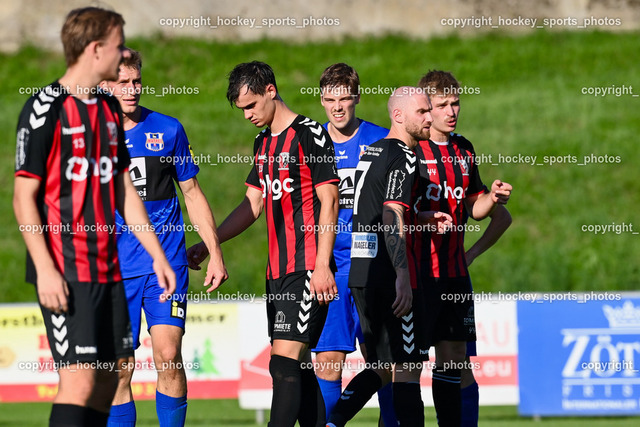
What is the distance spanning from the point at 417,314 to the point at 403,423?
2.16 ft

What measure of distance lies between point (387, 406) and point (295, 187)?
1.88 meters

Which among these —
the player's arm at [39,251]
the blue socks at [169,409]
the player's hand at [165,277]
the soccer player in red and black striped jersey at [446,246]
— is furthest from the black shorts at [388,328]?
the player's arm at [39,251]

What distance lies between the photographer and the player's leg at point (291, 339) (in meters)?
5.27

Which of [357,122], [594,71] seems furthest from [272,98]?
[594,71]

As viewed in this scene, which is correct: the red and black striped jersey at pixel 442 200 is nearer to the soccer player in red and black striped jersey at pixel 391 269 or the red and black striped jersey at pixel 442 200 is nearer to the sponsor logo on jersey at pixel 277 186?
the soccer player in red and black striped jersey at pixel 391 269

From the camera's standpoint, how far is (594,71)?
23125 millimetres

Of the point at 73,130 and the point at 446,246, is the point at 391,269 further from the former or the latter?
the point at 73,130

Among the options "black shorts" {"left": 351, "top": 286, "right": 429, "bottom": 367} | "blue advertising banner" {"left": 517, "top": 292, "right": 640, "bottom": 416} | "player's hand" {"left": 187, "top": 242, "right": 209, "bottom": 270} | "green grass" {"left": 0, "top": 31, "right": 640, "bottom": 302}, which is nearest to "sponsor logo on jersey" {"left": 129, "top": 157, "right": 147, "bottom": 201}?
"player's hand" {"left": 187, "top": 242, "right": 209, "bottom": 270}

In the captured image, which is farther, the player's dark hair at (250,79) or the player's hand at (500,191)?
the player's hand at (500,191)

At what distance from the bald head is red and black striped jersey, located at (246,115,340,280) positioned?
1.72 feet

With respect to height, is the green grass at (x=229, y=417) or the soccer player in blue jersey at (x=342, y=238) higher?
the soccer player in blue jersey at (x=342, y=238)

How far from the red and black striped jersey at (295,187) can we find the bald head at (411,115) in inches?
20.7

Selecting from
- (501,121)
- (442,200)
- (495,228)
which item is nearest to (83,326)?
(442,200)

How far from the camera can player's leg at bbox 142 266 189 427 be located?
594 centimetres
